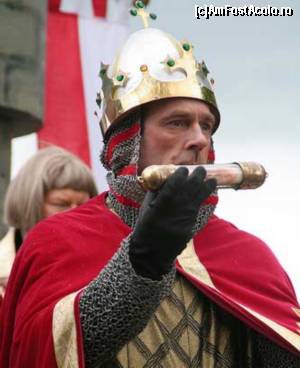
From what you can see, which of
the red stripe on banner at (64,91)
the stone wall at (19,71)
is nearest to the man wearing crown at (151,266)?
the stone wall at (19,71)

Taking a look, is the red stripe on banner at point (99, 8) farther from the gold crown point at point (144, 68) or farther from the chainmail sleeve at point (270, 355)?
the chainmail sleeve at point (270, 355)

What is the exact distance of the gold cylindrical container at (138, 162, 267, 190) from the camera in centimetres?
426

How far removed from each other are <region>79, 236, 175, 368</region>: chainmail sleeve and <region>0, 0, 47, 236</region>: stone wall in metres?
5.15

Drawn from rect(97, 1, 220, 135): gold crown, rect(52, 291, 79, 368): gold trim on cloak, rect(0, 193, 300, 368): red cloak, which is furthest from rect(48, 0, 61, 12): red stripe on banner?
rect(52, 291, 79, 368): gold trim on cloak

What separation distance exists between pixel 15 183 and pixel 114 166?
62.5 inches

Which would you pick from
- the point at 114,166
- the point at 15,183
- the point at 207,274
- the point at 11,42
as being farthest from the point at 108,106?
the point at 11,42

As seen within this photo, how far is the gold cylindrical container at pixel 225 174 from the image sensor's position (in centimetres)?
426

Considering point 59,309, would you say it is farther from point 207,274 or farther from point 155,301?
point 207,274

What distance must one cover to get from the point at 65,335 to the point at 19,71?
5567mm

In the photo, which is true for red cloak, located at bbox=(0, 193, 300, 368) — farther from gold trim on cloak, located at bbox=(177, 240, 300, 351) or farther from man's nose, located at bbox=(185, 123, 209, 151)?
man's nose, located at bbox=(185, 123, 209, 151)

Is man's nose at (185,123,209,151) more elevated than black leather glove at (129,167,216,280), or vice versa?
man's nose at (185,123,209,151)

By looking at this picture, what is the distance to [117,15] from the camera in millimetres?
10516

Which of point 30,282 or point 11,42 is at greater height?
point 11,42

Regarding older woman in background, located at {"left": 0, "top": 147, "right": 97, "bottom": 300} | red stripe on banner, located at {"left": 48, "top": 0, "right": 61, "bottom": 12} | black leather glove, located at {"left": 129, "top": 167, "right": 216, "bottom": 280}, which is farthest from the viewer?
red stripe on banner, located at {"left": 48, "top": 0, "right": 61, "bottom": 12}
